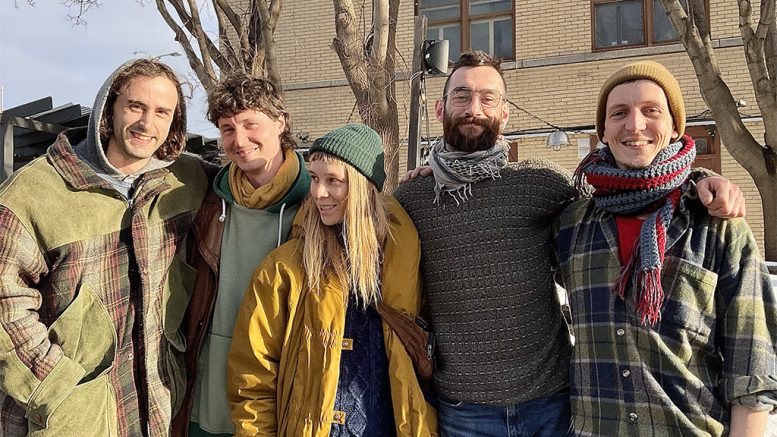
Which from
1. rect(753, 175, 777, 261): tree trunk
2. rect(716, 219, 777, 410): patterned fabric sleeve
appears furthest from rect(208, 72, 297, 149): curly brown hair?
rect(753, 175, 777, 261): tree trunk

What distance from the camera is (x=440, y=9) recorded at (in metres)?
12.7

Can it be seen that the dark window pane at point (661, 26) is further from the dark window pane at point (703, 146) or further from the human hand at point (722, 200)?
the human hand at point (722, 200)

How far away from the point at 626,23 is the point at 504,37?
2287 millimetres

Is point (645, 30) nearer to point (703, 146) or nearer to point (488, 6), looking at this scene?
point (703, 146)

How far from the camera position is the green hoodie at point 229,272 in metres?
2.44

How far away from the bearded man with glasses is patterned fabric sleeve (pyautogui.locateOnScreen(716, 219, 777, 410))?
598 mm

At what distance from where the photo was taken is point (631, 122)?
2.08 metres

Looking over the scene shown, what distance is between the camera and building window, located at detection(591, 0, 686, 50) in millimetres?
11539

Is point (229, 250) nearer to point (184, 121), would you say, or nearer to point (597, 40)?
point (184, 121)

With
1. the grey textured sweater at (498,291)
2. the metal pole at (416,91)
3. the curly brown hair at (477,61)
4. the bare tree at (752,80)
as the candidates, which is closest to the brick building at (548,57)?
the bare tree at (752,80)

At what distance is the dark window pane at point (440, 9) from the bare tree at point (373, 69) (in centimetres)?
624

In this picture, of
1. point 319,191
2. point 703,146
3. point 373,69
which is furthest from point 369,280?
point 703,146

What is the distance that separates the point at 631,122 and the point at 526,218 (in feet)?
1.71

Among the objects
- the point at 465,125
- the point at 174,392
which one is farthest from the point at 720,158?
the point at 174,392
